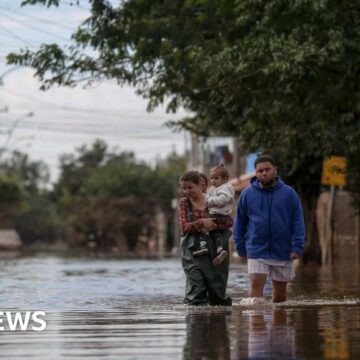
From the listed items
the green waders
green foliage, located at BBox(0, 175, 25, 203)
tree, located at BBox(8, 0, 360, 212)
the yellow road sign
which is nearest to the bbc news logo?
the green waders

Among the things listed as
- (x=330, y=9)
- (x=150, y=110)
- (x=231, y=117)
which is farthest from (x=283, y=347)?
(x=231, y=117)

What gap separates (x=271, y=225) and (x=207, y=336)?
3.31m

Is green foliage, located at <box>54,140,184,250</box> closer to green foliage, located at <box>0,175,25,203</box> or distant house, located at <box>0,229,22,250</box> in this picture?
green foliage, located at <box>0,175,25,203</box>

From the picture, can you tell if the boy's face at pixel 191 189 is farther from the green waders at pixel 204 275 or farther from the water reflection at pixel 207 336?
the water reflection at pixel 207 336

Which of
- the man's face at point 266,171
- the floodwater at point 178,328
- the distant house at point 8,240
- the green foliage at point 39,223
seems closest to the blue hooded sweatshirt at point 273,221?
the man's face at point 266,171

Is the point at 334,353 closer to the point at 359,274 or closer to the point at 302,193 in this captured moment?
the point at 359,274

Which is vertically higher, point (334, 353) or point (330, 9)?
point (330, 9)

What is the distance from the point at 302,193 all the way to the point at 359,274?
491 inches

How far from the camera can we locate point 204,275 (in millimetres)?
13430

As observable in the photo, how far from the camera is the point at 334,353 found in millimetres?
8969

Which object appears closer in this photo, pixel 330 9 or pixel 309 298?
pixel 309 298

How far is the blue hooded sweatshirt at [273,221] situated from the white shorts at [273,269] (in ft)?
0.22

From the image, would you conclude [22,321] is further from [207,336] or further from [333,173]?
[333,173]

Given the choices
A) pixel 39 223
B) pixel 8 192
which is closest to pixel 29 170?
pixel 39 223
